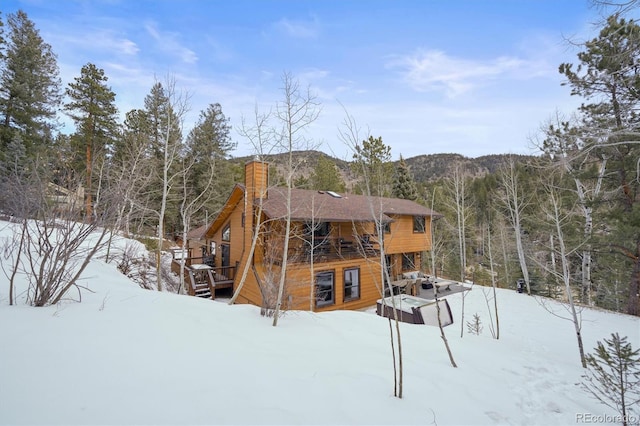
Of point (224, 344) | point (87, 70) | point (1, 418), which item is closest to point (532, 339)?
point (224, 344)

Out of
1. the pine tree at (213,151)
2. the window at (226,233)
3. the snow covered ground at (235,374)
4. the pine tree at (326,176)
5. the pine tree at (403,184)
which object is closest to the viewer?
the snow covered ground at (235,374)

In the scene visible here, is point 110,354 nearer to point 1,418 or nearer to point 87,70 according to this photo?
point 1,418

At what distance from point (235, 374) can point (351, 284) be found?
10.2m

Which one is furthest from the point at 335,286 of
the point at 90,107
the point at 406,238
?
the point at 90,107

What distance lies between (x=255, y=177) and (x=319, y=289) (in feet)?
17.9

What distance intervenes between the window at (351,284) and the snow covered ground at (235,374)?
6728 mm

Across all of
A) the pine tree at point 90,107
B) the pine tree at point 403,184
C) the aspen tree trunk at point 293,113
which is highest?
the pine tree at point 90,107

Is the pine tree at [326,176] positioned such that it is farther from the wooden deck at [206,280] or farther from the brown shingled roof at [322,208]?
the wooden deck at [206,280]

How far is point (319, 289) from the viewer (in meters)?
11.8

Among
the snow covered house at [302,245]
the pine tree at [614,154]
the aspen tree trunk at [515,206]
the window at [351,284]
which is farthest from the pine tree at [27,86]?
the aspen tree trunk at [515,206]

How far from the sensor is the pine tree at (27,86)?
18.1 m

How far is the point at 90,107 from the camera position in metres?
19.9

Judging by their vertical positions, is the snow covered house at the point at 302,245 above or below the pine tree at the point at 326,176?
below

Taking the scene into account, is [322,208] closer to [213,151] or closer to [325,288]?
[325,288]
